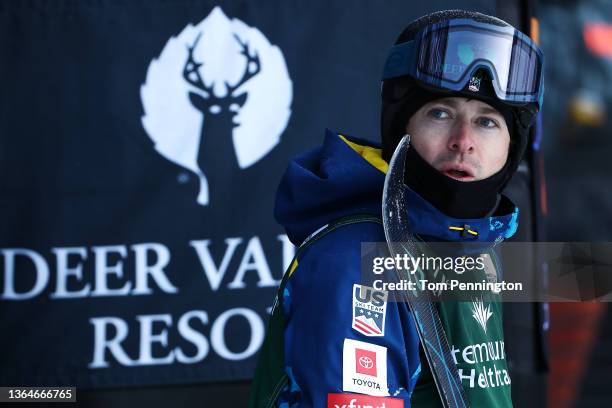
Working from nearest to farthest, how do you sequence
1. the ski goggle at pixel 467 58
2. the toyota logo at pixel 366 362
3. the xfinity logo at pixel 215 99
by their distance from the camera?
the toyota logo at pixel 366 362 → the ski goggle at pixel 467 58 → the xfinity logo at pixel 215 99

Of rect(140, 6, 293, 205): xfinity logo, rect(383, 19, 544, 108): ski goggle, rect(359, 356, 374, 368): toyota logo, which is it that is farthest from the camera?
rect(140, 6, 293, 205): xfinity logo

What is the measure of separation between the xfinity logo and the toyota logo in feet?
6.43

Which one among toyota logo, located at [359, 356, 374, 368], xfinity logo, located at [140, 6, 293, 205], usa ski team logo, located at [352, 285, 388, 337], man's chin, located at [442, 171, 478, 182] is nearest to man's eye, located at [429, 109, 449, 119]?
man's chin, located at [442, 171, 478, 182]

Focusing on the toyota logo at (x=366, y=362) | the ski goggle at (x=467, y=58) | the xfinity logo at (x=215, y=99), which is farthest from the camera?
the xfinity logo at (x=215, y=99)

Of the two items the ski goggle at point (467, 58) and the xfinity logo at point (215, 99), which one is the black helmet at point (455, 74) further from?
the xfinity logo at point (215, 99)

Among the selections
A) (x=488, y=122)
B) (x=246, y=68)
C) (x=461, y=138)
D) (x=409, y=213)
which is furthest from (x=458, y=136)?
(x=246, y=68)

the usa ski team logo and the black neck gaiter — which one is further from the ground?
the black neck gaiter

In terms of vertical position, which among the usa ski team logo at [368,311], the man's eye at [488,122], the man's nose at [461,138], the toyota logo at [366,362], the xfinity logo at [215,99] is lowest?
the toyota logo at [366,362]

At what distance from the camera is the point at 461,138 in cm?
205

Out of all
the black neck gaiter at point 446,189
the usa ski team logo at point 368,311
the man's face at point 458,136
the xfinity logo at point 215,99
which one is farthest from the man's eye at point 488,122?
the xfinity logo at point 215,99

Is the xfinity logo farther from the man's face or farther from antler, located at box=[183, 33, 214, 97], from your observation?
the man's face

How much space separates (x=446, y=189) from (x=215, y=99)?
5.66ft

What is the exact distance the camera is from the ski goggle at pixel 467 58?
80.8 inches

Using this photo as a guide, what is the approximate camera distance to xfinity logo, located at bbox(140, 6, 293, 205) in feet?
11.8
